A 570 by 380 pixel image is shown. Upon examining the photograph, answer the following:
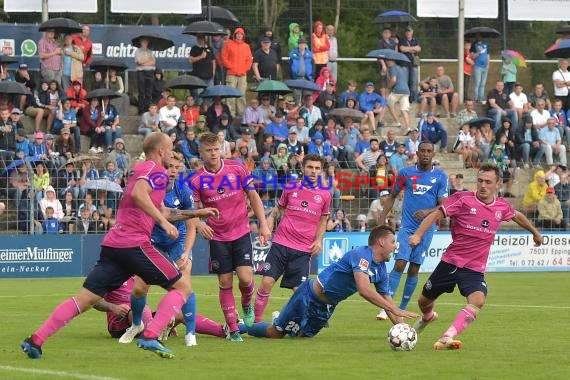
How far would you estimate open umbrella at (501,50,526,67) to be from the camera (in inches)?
1403

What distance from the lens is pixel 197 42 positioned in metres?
32.0

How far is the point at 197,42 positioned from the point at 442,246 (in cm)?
853

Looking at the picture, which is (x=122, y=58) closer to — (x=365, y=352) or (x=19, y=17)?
(x=19, y=17)

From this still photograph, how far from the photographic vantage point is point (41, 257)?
88.9 feet

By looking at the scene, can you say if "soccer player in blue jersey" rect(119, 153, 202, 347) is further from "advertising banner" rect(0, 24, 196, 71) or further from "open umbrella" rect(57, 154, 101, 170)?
"advertising banner" rect(0, 24, 196, 71)

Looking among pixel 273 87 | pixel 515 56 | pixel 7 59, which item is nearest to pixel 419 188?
pixel 273 87

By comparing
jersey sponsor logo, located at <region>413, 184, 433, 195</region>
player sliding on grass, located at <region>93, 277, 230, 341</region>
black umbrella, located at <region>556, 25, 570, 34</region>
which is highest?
black umbrella, located at <region>556, 25, 570, 34</region>

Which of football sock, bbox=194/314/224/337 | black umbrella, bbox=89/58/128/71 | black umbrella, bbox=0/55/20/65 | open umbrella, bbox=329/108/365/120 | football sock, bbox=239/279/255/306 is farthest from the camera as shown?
open umbrella, bbox=329/108/365/120

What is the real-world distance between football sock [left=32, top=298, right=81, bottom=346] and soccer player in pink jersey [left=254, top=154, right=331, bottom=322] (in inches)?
163

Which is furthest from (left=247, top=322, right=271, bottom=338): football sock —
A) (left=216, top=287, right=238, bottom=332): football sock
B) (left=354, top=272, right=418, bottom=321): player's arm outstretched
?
(left=354, top=272, right=418, bottom=321): player's arm outstretched

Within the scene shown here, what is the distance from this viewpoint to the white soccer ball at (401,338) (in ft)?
39.8

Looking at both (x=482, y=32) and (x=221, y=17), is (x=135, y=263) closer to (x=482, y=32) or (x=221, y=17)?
(x=221, y=17)

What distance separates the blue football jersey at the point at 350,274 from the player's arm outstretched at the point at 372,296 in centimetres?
8

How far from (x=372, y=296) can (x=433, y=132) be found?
20356 millimetres
